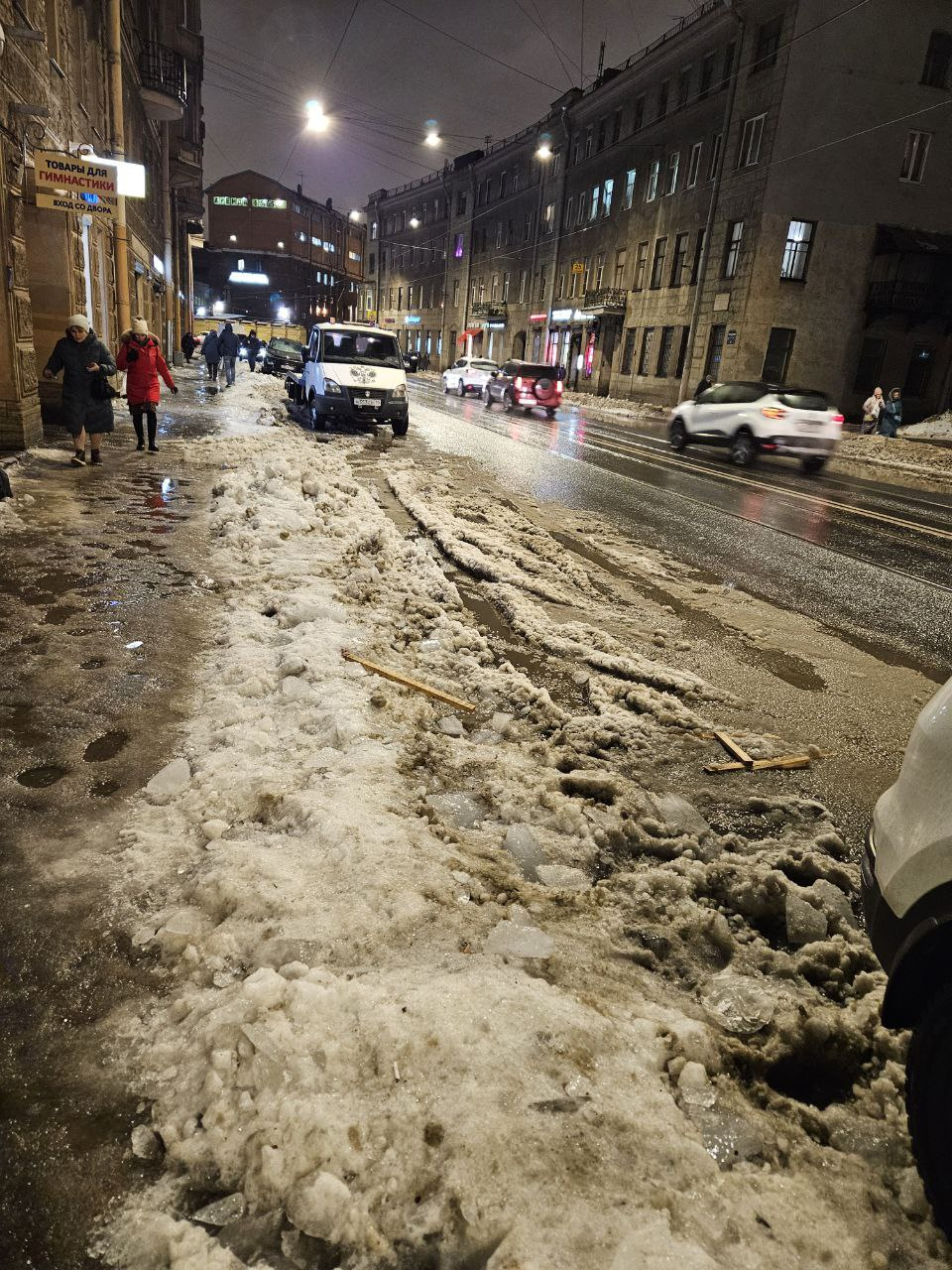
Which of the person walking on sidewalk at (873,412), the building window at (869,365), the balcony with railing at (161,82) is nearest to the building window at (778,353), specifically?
the building window at (869,365)

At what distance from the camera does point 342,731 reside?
12.4ft

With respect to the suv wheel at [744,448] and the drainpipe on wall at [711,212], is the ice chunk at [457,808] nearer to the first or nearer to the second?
the suv wheel at [744,448]

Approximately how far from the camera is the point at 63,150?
518 inches

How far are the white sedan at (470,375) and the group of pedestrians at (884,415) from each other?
52.3 feet

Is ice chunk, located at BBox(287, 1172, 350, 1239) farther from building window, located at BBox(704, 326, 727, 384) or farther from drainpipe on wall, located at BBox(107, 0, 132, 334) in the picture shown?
building window, located at BBox(704, 326, 727, 384)

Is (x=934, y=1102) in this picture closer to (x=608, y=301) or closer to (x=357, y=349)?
(x=357, y=349)

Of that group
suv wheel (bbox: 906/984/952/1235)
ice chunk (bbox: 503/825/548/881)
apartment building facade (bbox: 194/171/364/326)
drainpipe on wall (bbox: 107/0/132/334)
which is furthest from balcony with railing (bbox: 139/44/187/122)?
apartment building facade (bbox: 194/171/364/326)

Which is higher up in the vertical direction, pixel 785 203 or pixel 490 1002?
pixel 785 203

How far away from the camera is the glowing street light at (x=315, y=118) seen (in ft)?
86.1

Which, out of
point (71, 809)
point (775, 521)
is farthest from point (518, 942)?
point (775, 521)

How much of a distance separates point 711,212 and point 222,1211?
40.4m

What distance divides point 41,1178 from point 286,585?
181 inches

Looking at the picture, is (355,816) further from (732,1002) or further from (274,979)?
(732,1002)

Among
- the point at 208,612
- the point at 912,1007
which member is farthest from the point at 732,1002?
the point at 208,612
